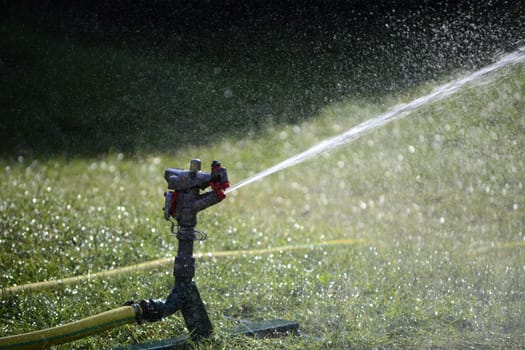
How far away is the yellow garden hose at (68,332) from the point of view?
57.7 inches

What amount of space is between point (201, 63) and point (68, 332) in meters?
4.93

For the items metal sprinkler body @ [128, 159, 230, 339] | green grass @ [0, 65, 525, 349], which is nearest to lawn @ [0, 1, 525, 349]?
green grass @ [0, 65, 525, 349]

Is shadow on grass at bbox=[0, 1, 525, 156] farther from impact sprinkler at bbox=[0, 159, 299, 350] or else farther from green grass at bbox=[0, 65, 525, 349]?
impact sprinkler at bbox=[0, 159, 299, 350]

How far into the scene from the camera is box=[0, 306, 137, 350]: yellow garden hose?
4.81 ft

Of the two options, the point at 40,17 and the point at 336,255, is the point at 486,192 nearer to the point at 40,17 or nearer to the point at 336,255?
the point at 336,255

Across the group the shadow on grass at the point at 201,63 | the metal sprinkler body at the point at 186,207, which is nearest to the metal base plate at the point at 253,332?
the metal sprinkler body at the point at 186,207

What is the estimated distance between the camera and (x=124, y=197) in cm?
366

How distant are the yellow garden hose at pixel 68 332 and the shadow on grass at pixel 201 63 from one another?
3.37 metres

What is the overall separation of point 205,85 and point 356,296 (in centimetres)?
393

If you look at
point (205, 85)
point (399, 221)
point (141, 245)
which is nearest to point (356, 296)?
point (141, 245)

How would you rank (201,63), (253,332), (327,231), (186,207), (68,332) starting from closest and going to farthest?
1. (68,332)
2. (186,207)
3. (253,332)
4. (327,231)
5. (201,63)

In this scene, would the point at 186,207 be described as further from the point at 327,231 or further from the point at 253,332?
the point at 327,231

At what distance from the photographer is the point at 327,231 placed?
3.37m

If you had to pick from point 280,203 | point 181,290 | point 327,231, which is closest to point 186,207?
point 181,290
